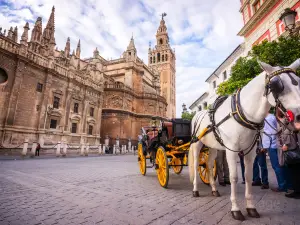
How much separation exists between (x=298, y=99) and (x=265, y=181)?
328 centimetres

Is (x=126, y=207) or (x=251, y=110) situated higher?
(x=251, y=110)

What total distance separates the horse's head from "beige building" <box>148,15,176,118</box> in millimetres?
56773

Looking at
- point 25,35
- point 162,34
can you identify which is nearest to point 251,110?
point 25,35

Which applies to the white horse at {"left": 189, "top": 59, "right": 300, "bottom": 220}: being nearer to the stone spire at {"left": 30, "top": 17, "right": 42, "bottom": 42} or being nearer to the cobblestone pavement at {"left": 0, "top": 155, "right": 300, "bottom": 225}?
the cobblestone pavement at {"left": 0, "top": 155, "right": 300, "bottom": 225}

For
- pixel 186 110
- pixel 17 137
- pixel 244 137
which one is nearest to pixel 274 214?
pixel 244 137

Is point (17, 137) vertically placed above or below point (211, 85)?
below

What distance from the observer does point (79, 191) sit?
3.52 meters

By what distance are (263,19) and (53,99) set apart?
908 inches

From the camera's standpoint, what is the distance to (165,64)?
2499 inches

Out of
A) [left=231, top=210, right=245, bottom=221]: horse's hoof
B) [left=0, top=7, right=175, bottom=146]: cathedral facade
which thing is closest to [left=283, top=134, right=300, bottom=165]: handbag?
[left=231, top=210, right=245, bottom=221]: horse's hoof

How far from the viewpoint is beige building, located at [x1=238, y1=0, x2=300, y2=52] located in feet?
36.7

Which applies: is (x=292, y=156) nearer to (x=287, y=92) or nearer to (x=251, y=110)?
(x=251, y=110)

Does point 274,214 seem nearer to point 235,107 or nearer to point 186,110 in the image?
point 235,107

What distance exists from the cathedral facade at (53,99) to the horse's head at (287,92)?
19556mm
